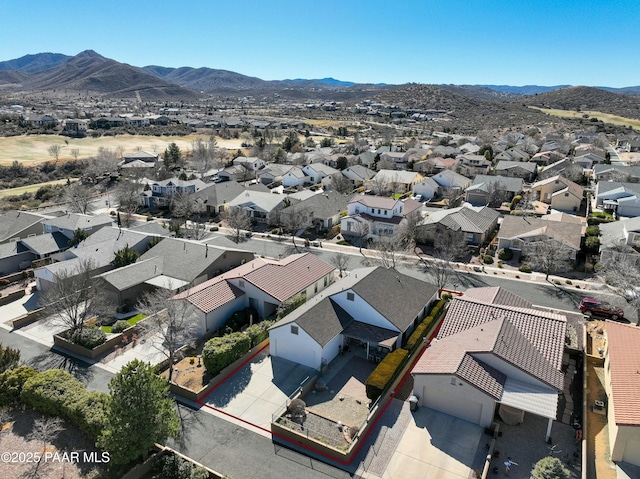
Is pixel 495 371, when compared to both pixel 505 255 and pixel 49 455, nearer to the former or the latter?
pixel 49 455

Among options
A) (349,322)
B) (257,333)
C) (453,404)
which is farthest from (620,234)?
(257,333)

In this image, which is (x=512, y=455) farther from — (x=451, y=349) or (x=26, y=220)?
(x=26, y=220)

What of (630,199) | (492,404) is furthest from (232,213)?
(630,199)

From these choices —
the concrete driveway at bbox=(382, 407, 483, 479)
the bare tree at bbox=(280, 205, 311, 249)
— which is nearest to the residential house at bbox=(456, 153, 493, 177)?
the bare tree at bbox=(280, 205, 311, 249)

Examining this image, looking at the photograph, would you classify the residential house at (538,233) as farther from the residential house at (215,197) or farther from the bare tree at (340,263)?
the residential house at (215,197)

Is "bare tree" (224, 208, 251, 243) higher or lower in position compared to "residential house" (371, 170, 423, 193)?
lower

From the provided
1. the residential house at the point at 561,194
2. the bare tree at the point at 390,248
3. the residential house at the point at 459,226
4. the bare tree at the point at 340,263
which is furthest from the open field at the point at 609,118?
the bare tree at the point at 340,263

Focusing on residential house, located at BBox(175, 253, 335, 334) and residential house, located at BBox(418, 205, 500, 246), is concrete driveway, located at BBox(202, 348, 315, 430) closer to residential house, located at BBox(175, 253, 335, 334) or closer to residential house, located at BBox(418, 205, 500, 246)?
residential house, located at BBox(175, 253, 335, 334)
